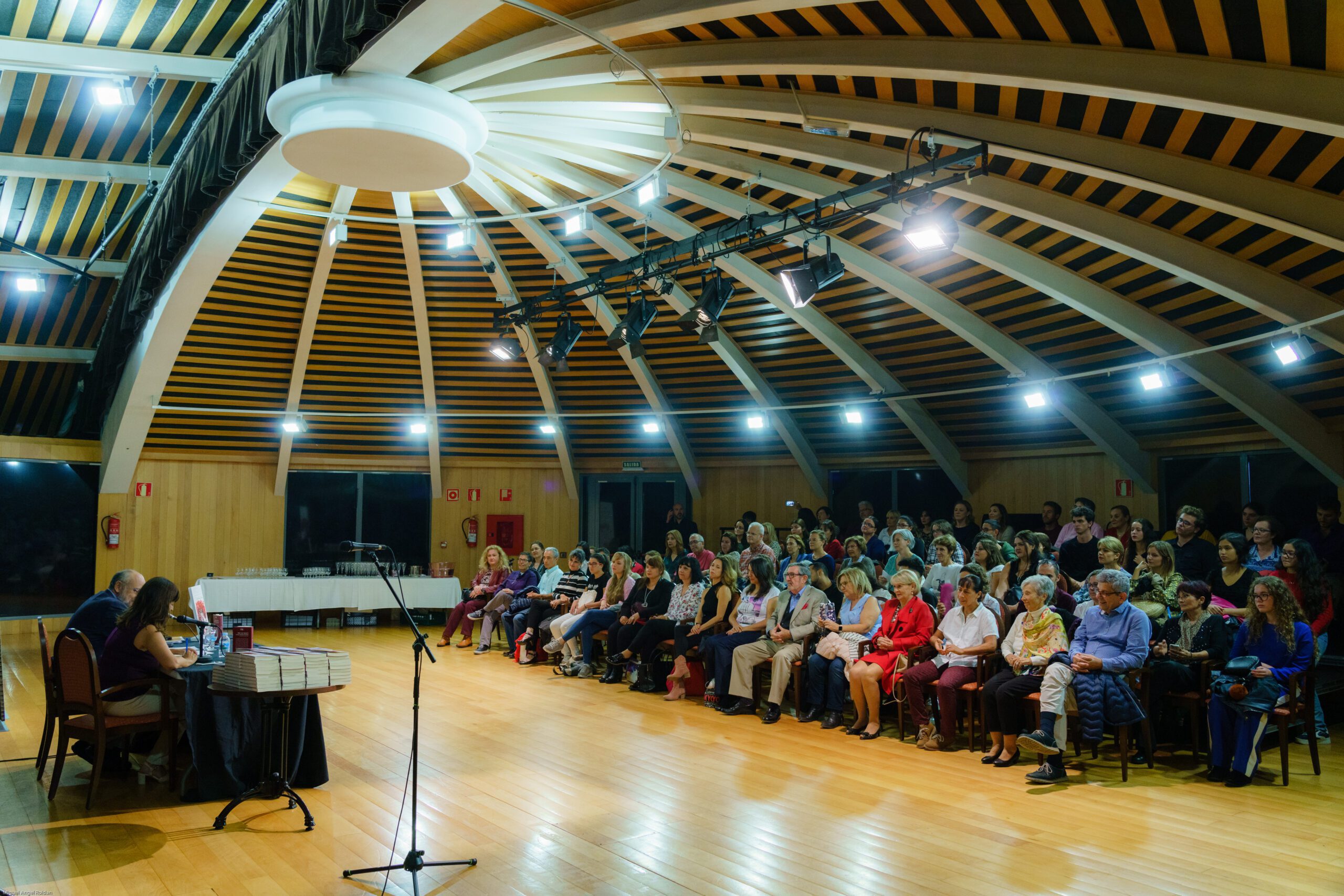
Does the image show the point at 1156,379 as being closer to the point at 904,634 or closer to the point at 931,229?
the point at 931,229

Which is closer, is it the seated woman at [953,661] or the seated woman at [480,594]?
the seated woman at [953,661]

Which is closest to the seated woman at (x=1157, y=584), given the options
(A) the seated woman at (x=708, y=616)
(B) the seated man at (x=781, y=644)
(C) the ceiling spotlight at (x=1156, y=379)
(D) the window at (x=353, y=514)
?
(C) the ceiling spotlight at (x=1156, y=379)

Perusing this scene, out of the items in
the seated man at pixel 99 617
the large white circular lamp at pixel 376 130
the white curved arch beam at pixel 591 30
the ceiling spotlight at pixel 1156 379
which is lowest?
the seated man at pixel 99 617

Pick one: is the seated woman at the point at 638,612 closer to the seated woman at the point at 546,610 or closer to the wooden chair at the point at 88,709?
the seated woman at the point at 546,610

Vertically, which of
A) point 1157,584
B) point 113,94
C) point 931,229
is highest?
point 113,94

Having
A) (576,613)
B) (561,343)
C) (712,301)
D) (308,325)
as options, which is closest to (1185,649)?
(712,301)

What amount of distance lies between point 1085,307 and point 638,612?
5.01 meters

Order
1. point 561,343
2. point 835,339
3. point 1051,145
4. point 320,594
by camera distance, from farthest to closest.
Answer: point 320,594, point 835,339, point 561,343, point 1051,145

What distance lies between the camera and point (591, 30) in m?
5.08

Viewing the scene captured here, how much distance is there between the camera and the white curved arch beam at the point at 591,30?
484 centimetres

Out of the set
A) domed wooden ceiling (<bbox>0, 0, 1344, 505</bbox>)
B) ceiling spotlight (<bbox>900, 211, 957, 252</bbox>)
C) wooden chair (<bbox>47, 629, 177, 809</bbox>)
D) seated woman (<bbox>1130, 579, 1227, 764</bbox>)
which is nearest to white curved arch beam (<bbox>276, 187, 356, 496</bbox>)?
domed wooden ceiling (<bbox>0, 0, 1344, 505</bbox>)

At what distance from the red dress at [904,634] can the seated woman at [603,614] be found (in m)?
3.24

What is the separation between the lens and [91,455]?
12.9 metres

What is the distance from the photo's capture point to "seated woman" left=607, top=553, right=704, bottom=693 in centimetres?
864
